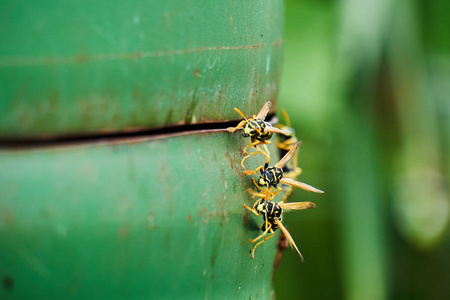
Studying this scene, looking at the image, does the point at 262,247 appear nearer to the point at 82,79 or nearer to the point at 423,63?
the point at 82,79

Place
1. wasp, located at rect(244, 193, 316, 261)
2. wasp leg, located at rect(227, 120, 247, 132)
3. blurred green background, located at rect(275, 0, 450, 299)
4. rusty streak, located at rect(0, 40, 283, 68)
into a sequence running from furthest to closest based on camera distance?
blurred green background, located at rect(275, 0, 450, 299) → wasp, located at rect(244, 193, 316, 261) → wasp leg, located at rect(227, 120, 247, 132) → rusty streak, located at rect(0, 40, 283, 68)

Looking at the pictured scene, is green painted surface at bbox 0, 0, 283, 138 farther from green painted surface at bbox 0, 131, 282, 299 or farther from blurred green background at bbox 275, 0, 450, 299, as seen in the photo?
blurred green background at bbox 275, 0, 450, 299

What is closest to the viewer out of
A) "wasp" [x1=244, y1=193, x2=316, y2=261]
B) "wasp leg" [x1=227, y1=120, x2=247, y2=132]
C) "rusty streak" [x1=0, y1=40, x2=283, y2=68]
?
"rusty streak" [x1=0, y1=40, x2=283, y2=68]

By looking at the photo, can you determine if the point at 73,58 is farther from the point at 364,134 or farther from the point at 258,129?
the point at 364,134

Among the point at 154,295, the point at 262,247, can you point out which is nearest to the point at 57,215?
the point at 154,295

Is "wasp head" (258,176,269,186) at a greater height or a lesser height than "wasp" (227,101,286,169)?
lesser

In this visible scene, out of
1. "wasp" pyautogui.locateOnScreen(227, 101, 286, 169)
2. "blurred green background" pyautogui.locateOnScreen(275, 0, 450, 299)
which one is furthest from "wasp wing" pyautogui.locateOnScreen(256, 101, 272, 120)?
"blurred green background" pyautogui.locateOnScreen(275, 0, 450, 299)
